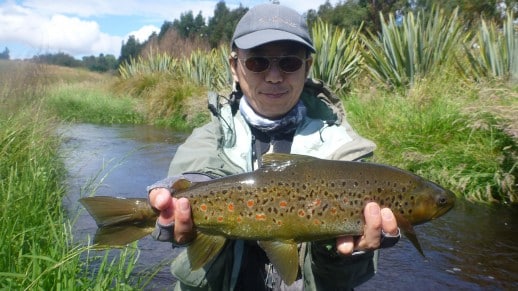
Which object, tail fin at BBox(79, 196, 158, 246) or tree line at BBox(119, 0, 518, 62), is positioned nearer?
tail fin at BBox(79, 196, 158, 246)

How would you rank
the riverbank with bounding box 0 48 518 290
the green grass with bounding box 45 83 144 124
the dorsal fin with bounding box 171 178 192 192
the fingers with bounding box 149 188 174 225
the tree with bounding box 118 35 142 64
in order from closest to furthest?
the fingers with bounding box 149 188 174 225, the dorsal fin with bounding box 171 178 192 192, the riverbank with bounding box 0 48 518 290, the green grass with bounding box 45 83 144 124, the tree with bounding box 118 35 142 64

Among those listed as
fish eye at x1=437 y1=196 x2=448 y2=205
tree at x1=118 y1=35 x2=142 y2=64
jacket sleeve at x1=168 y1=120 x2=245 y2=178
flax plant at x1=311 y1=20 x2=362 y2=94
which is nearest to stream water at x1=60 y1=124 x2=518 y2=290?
jacket sleeve at x1=168 y1=120 x2=245 y2=178

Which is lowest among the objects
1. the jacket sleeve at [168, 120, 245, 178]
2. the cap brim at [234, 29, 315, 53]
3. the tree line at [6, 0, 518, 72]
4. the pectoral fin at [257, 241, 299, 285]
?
the pectoral fin at [257, 241, 299, 285]

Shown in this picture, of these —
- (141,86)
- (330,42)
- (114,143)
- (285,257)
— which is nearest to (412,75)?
(330,42)

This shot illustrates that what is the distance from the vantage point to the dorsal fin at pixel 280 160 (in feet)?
7.97

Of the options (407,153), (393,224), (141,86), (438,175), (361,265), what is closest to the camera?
(393,224)

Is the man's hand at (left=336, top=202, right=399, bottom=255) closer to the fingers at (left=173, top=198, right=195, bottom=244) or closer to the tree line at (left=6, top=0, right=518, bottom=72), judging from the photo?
the fingers at (left=173, top=198, right=195, bottom=244)

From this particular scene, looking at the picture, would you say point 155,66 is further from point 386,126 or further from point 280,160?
point 280,160

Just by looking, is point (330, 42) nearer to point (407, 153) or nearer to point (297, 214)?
point (407, 153)

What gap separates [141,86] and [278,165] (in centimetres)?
2391

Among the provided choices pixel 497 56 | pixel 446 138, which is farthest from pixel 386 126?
pixel 497 56

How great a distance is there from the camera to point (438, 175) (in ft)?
25.5

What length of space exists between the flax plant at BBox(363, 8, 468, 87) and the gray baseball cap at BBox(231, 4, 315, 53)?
877 centimetres

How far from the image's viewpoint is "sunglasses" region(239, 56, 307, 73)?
2.82 meters
